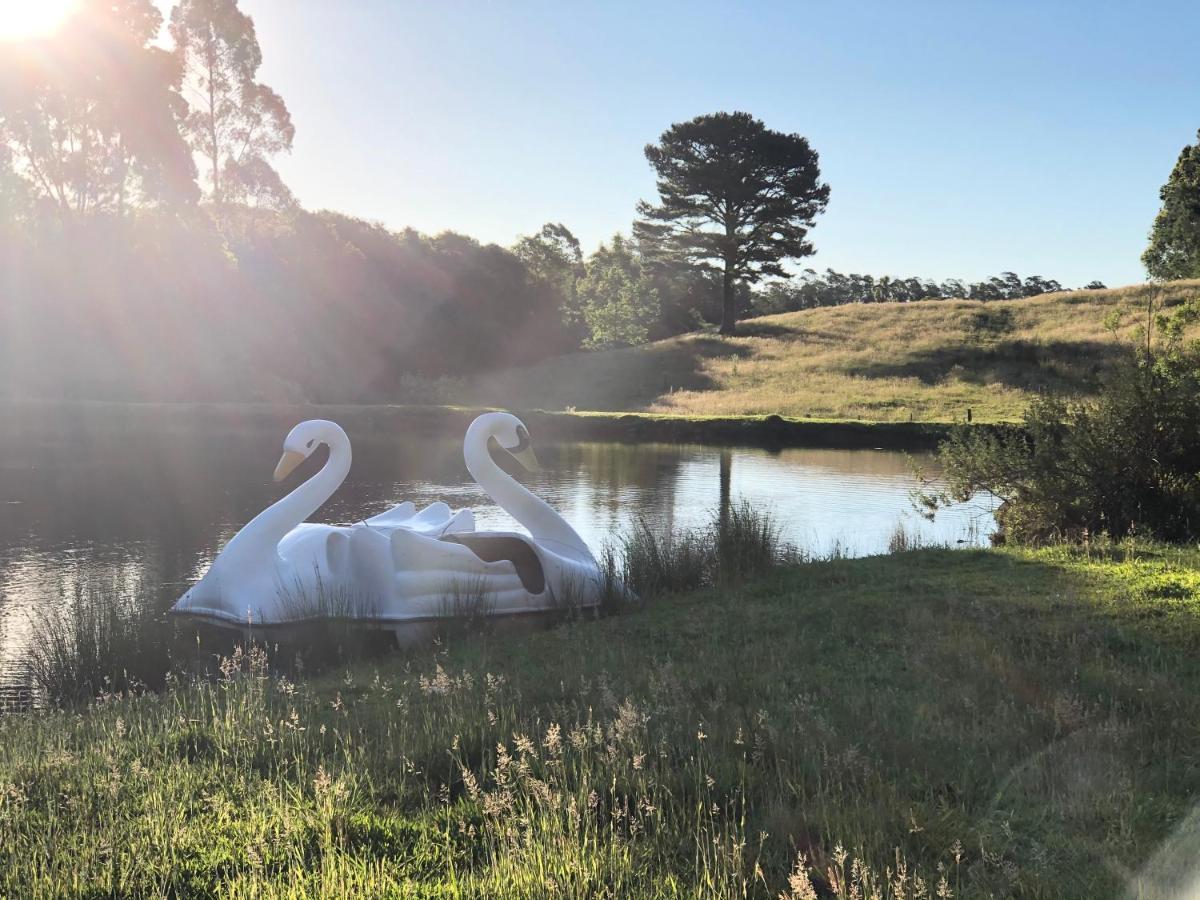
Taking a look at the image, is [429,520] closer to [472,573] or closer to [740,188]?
[472,573]

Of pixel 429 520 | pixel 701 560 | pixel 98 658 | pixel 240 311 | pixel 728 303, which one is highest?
pixel 728 303

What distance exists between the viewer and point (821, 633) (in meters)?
7.21

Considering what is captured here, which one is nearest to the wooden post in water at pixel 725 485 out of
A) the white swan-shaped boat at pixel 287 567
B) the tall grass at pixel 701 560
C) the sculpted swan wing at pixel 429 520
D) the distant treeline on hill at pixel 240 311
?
the tall grass at pixel 701 560

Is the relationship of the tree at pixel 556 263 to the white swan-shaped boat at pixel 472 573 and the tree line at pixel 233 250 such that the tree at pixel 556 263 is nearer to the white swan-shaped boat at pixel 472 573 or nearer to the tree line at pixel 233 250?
the tree line at pixel 233 250

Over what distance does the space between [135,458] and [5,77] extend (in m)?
25.5

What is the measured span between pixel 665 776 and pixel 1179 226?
69546 millimetres

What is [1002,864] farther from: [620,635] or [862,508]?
[862,508]

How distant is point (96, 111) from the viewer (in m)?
43.2

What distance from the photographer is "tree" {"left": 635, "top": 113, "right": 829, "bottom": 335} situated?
2248 inches

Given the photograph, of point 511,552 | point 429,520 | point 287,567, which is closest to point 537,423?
point 429,520

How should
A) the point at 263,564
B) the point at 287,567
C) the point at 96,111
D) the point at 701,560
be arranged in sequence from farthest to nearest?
1. the point at 96,111
2. the point at 701,560
3. the point at 263,564
4. the point at 287,567

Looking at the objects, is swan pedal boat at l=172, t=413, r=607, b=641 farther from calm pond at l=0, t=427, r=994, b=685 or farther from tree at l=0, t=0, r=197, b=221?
tree at l=0, t=0, r=197, b=221

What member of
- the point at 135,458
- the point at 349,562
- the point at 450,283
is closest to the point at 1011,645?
the point at 349,562

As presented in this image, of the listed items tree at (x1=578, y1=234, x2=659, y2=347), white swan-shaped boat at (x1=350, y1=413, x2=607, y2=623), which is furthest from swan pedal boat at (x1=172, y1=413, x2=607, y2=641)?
tree at (x1=578, y1=234, x2=659, y2=347)
